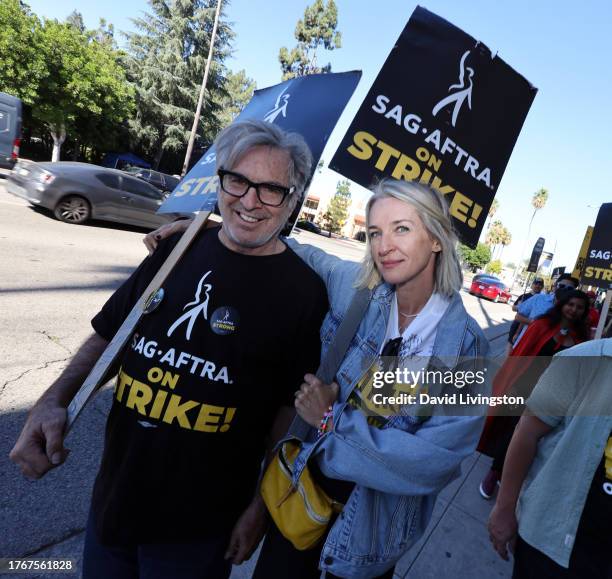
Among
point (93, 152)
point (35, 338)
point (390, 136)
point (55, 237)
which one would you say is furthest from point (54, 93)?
point (390, 136)

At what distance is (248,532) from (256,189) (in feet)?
4.34

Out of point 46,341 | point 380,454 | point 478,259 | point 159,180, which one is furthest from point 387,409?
point 478,259

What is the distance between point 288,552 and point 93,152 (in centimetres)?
3418

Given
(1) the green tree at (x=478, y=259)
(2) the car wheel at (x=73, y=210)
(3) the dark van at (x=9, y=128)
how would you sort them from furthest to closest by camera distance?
1. (1) the green tree at (x=478, y=259)
2. (3) the dark van at (x=9, y=128)
3. (2) the car wheel at (x=73, y=210)

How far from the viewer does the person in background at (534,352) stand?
3471 millimetres

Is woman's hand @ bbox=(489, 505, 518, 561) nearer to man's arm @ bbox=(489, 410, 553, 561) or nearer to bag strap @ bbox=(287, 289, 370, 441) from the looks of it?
man's arm @ bbox=(489, 410, 553, 561)

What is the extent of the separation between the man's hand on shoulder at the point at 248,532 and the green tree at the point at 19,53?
80.4ft

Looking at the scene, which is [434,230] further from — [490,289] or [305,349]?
[490,289]

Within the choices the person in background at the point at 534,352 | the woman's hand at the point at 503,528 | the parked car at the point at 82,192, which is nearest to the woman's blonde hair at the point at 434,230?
the woman's hand at the point at 503,528

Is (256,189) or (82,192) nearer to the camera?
(256,189)

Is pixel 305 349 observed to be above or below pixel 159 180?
below

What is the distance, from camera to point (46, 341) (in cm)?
386

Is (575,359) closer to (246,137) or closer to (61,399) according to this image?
(246,137)

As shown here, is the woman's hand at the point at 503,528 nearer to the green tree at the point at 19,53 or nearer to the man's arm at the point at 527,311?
the man's arm at the point at 527,311
